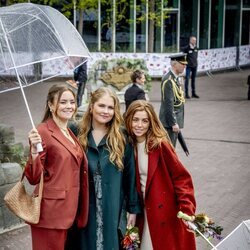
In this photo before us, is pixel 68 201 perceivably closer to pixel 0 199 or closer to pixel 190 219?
pixel 190 219

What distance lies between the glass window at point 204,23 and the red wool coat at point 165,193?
2161 centimetres

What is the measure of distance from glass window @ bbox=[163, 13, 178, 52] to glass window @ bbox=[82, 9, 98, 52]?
9.97ft

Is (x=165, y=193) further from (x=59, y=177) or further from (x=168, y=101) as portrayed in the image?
(x=168, y=101)

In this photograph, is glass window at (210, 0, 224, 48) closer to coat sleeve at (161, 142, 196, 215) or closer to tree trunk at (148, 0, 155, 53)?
tree trunk at (148, 0, 155, 53)

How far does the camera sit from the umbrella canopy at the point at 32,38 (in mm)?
4434

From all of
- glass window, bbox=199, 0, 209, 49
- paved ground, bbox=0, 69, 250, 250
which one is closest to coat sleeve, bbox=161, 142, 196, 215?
paved ground, bbox=0, 69, 250, 250

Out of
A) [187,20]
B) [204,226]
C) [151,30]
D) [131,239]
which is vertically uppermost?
[187,20]

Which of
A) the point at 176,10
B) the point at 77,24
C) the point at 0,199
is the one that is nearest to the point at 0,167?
the point at 0,199

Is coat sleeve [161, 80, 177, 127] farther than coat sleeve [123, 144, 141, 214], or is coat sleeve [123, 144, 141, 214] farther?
coat sleeve [161, 80, 177, 127]

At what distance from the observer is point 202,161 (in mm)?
9477

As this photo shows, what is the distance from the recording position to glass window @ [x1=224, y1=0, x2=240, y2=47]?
88.1ft

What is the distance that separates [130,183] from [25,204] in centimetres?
82

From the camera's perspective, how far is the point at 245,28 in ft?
91.5

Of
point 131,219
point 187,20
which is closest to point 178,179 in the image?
point 131,219
